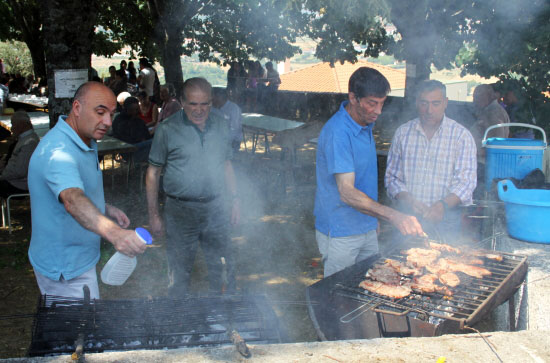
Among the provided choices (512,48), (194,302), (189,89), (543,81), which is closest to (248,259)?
(189,89)

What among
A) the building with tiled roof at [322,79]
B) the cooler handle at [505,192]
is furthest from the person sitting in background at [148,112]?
the building with tiled roof at [322,79]

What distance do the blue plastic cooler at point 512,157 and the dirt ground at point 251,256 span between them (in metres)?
2.25

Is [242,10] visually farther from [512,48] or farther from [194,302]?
[194,302]

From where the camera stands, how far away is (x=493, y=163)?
5.00m

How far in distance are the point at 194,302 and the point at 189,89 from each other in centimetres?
176

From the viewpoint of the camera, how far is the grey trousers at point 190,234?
398 cm

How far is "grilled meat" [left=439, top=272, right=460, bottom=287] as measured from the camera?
3043mm

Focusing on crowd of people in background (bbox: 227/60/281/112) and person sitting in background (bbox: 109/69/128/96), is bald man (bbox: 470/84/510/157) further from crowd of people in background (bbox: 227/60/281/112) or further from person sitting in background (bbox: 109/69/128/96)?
person sitting in background (bbox: 109/69/128/96)

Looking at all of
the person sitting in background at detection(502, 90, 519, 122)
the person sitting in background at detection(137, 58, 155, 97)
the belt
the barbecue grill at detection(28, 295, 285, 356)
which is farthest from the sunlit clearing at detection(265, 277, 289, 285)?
the person sitting in background at detection(137, 58, 155, 97)

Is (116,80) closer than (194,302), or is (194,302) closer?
(194,302)

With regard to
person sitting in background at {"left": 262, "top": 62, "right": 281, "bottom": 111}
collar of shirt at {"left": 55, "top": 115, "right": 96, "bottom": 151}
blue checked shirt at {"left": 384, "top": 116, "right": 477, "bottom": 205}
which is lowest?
blue checked shirt at {"left": 384, "top": 116, "right": 477, "bottom": 205}

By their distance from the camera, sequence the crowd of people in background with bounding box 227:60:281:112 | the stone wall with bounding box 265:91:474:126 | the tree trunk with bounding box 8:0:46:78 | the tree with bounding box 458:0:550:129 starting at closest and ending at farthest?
the tree with bounding box 458:0:550:129, the stone wall with bounding box 265:91:474:126, the crowd of people in background with bounding box 227:60:281:112, the tree trunk with bounding box 8:0:46:78

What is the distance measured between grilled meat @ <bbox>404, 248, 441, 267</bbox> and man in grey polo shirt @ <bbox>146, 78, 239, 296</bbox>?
158 cm

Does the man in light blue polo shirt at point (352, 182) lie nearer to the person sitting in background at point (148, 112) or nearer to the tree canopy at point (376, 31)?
the tree canopy at point (376, 31)
